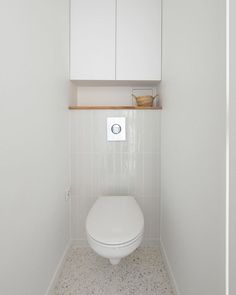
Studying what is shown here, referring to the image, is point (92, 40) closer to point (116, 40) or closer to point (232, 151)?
point (116, 40)

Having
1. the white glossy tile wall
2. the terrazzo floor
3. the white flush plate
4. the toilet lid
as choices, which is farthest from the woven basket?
the terrazzo floor

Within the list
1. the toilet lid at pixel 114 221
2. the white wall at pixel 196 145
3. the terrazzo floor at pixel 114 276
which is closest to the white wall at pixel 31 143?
the terrazzo floor at pixel 114 276

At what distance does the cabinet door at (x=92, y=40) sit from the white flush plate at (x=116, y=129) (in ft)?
1.20

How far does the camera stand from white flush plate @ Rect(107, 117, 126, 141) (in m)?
1.49

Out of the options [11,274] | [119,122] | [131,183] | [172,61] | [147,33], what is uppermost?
[147,33]

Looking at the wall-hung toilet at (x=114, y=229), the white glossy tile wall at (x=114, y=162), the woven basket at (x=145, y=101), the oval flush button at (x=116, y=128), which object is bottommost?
the wall-hung toilet at (x=114, y=229)

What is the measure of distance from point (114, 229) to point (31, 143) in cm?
65

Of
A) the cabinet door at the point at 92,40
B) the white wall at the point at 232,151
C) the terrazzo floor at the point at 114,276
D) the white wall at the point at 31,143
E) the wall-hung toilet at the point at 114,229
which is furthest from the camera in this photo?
the cabinet door at the point at 92,40

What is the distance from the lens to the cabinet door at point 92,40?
4.77 feet

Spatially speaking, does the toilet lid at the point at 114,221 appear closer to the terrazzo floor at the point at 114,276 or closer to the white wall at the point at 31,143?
the white wall at the point at 31,143

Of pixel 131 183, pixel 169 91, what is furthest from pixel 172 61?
pixel 131 183

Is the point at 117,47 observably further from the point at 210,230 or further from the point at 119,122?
the point at 210,230

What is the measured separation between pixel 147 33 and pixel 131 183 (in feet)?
4.21

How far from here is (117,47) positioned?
147 centimetres
